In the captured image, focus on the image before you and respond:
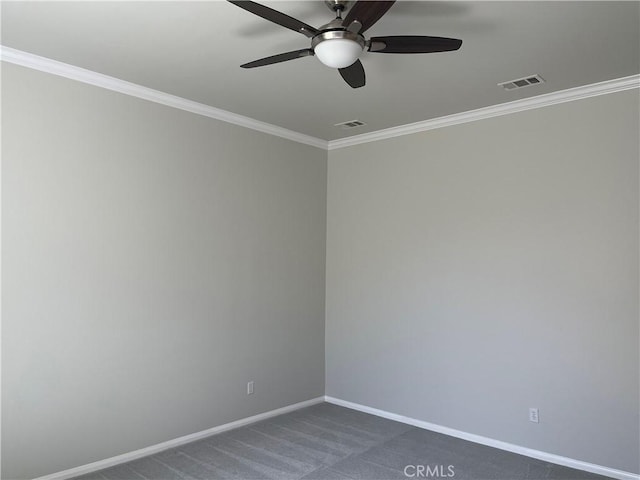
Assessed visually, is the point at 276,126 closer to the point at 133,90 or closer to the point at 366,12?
the point at 133,90

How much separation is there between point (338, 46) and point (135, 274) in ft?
7.95

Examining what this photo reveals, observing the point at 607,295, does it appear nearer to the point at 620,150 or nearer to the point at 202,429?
the point at 620,150

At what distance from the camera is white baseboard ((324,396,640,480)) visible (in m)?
3.49

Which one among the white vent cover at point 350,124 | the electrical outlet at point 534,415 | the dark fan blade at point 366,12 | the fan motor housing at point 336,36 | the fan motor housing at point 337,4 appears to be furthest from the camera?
the white vent cover at point 350,124

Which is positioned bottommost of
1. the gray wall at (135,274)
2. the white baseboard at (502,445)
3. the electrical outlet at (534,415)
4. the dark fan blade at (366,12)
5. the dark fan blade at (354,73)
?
the white baseboard at (502,445)

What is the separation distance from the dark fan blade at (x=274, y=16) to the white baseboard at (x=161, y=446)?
10.6 feet

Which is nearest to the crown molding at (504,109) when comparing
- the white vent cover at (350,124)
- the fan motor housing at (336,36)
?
the white vent cover at (350,124)

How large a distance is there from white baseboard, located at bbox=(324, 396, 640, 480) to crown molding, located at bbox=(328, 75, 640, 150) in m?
2.76

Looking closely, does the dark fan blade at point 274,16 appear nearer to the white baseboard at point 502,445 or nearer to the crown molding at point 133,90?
the crown molding at point 133,90

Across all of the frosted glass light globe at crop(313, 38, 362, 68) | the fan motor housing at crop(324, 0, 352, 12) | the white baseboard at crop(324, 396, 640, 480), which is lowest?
the white baseboard at crop(324, 396, 640, 480)

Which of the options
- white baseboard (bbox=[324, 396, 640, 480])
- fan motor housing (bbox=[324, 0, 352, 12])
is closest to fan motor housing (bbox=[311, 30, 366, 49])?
fan motor housing (bbox=[324, 0, 352, 12])

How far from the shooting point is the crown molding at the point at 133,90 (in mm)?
3205

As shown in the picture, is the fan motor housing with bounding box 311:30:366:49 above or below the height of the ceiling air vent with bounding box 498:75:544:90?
below

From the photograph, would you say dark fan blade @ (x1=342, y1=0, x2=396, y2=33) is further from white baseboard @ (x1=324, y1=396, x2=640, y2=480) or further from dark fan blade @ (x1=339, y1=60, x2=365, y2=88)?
white baseboard @ (x1=324, y1=396, x2=640, y2=480)
